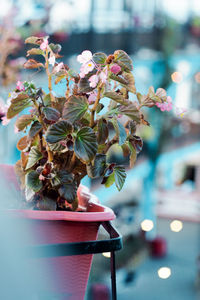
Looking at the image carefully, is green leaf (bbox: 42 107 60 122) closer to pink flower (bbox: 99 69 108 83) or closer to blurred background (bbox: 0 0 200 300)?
pink flower (bbox: 99 69 108 83)

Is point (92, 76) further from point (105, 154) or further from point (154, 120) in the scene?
point (154, 120)

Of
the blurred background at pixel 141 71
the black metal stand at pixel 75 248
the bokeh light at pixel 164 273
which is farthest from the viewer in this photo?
the blurred background at pixel 141 71

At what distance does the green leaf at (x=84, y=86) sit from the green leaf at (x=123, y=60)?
0.14 ft

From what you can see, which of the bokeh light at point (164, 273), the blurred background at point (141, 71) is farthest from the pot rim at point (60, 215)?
the blurred background at point (141, 71)

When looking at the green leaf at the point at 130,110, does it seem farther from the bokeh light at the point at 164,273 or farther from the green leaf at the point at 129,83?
the bokeh light at the point at 164,273

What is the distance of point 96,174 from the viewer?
1.53 ft

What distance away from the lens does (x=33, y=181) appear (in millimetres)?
460

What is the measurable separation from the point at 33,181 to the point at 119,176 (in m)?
0.10

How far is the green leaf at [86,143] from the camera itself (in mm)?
430

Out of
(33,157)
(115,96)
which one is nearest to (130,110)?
(115,96)

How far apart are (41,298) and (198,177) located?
9.28 m

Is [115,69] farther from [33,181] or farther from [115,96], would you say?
[33,181]

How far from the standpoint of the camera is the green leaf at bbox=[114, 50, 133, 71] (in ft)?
1.47

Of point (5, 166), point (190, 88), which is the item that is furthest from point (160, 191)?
point (5, 166)
